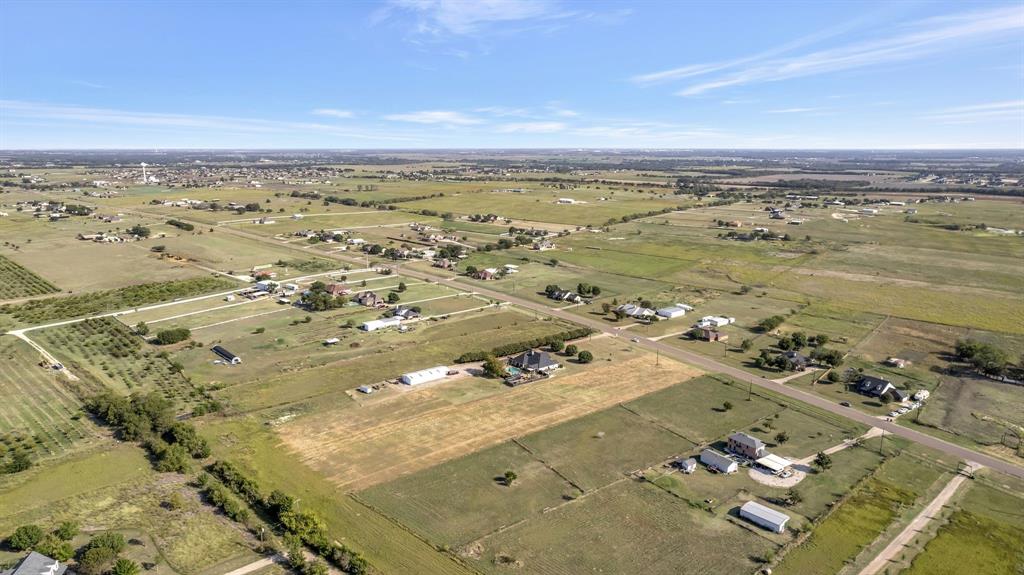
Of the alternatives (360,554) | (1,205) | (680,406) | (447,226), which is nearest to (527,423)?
(680,406)

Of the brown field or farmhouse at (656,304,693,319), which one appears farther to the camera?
farmhouse at (656,304,693,319)

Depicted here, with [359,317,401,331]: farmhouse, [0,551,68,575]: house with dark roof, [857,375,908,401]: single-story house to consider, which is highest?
[0,551,68,575]: house with dark roof

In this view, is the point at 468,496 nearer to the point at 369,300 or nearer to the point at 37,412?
the point at 37,412

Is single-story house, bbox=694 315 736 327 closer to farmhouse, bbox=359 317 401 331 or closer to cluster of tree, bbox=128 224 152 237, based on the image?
farmhouse, bbox=359 317 401 331

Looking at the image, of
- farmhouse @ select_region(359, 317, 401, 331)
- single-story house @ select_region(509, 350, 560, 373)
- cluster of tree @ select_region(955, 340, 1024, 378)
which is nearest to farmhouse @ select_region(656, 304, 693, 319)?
single-story house @ select_region(509, 350, 560, 373)

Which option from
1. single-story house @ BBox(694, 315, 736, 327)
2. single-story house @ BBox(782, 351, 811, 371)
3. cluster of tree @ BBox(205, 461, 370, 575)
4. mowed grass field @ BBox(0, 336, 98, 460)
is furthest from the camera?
single-story house @ BBox(694, 315, 736, 327)

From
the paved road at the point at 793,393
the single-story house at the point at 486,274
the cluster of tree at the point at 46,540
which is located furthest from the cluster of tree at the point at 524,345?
the cluster of tree at the point at 46,540

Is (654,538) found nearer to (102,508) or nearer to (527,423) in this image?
(527,423)
